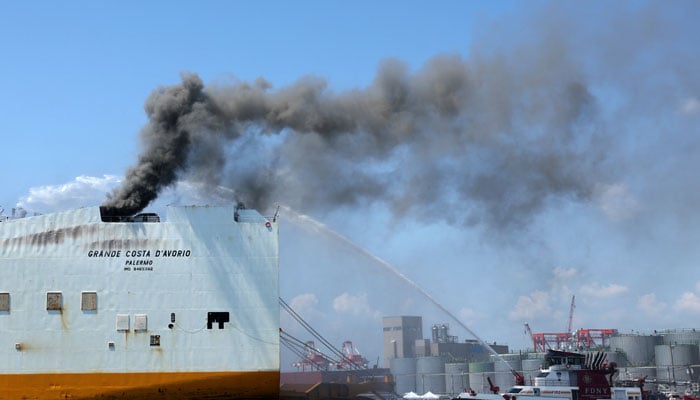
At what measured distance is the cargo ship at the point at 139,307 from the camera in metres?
23.7

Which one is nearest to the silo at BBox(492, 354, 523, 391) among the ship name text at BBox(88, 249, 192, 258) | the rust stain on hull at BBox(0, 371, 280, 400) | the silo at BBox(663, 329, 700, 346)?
the silo at BBox(663, 329, 700, 346)

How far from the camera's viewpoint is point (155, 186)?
26453 mm

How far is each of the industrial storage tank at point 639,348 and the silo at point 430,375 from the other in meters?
23.3

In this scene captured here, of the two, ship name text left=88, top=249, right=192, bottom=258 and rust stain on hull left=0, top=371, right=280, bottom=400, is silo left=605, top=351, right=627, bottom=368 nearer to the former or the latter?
rust stain on hull left=0, top=371, right=280, bottom=400

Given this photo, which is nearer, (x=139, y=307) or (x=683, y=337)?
(x=139, y=307)

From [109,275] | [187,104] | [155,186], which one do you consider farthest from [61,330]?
[187,104]

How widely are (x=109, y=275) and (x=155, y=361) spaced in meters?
3.25

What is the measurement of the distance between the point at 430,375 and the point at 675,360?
3060 cm

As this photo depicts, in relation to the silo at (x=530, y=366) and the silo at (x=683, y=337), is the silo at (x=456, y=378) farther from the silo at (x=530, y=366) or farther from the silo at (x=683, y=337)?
the silo at (x=683, y=337)

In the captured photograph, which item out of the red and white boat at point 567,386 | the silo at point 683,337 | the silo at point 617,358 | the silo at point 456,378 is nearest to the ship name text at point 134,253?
the red and white boat at point 567,386

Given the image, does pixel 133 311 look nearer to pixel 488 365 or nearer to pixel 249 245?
pixel 249 245

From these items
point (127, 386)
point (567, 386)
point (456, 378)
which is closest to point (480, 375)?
point (456, 378)

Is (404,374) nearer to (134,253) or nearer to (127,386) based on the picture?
(127,386)

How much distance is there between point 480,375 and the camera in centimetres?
8800
